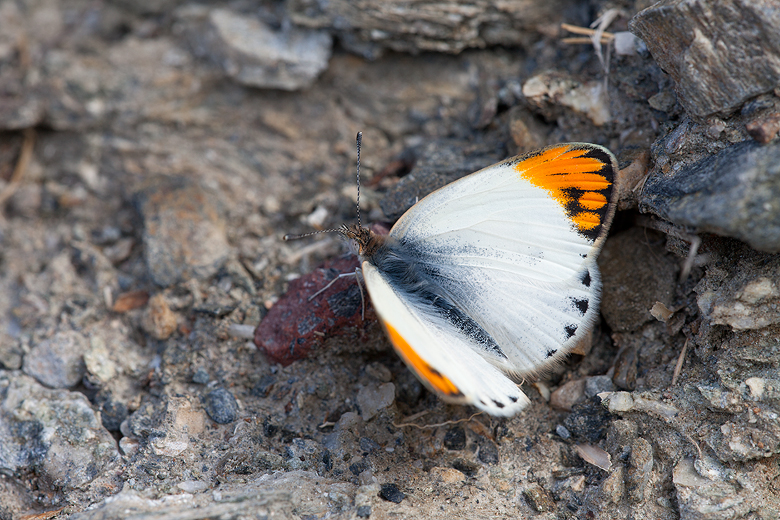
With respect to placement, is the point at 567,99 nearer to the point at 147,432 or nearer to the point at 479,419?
the point at 479,419

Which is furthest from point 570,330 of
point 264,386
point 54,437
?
point 54,437

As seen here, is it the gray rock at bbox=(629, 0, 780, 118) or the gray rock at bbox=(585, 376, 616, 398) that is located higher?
the gray rock at bbox=(629, 0, 780, 118)

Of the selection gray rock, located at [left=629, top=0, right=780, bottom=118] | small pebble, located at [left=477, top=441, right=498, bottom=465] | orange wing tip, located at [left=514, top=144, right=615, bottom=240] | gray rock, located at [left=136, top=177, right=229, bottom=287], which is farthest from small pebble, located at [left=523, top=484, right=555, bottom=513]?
gray rock, located at [left=136, top=177, right=229, bottom=287]

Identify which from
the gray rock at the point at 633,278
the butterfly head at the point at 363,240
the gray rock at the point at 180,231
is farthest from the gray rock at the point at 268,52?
the gray rock at the point at 633,278

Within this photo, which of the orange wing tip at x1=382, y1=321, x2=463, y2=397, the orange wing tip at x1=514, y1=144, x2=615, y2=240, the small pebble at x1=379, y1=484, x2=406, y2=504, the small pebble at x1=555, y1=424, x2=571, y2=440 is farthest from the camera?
the small pebble at x1=555, y1=424, x2=571, y2=440

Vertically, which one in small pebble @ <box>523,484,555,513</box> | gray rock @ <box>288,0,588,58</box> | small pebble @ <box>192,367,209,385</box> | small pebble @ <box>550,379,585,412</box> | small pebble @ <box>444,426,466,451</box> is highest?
gray rock @ <box>288,0,588,58</box>

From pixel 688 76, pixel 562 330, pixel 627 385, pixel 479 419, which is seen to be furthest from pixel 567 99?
pixel 479 419

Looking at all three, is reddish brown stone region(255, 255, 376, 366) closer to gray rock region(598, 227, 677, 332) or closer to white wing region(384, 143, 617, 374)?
white wing region(384, 143, 617, 374)
